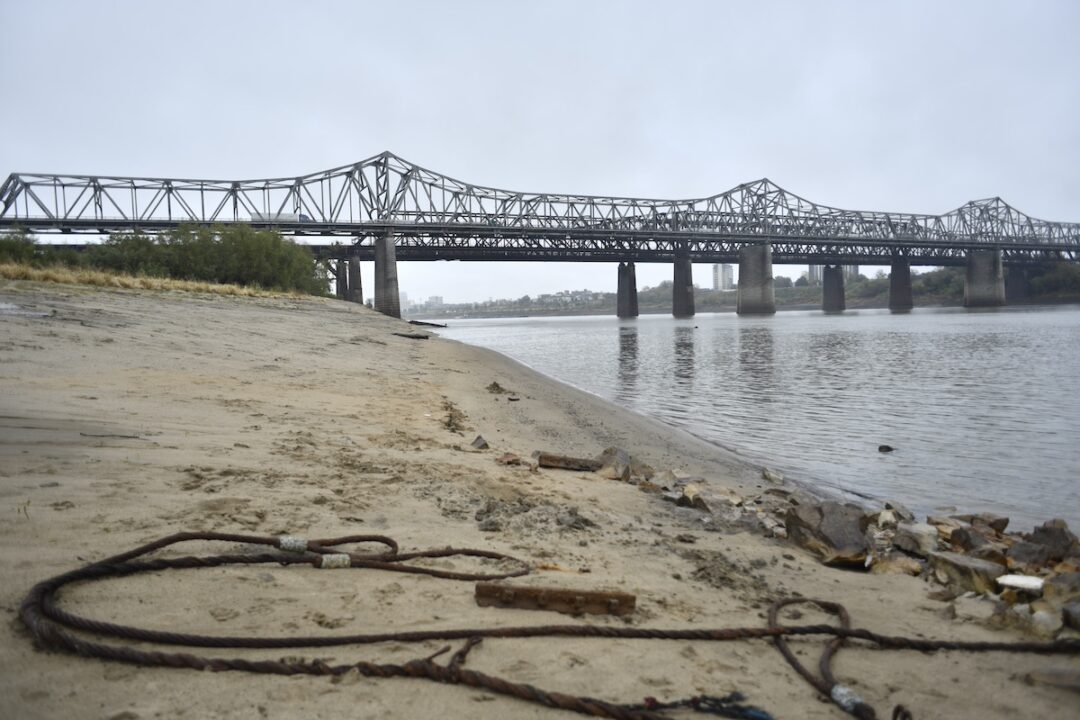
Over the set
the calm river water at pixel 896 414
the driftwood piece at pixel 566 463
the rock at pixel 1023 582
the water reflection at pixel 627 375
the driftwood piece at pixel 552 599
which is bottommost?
the calm river water at pixel 896 414

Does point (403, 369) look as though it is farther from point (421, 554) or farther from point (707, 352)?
point (707, 352)

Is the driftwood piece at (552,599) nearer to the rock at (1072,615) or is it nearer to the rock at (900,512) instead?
the rock at (1072,615)

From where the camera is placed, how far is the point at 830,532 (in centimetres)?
518

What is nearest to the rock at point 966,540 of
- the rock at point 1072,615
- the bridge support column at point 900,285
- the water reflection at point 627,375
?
the rock at point 1072,615

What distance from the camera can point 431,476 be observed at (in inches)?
232

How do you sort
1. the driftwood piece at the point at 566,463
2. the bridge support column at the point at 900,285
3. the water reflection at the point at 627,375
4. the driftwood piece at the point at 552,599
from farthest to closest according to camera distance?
the bridge support column at the point at 900,285 → the water reflection at the point at 627,375 → the driftwood piece at the point at 566,463 → the driftwood piece at the point at 552,599

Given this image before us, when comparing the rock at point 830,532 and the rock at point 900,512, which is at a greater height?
the rock at point 830,532

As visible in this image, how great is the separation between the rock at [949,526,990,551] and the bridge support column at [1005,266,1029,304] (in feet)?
524

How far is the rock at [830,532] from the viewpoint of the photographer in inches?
195

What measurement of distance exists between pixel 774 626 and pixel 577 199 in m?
129

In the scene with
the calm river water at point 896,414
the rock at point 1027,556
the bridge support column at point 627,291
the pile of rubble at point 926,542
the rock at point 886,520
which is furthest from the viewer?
the bridge support column at point 627,291

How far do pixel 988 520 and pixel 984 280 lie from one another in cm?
14070

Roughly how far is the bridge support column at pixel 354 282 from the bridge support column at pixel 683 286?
178ft

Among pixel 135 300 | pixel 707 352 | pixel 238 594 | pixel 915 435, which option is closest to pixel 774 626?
pixel 238 594
